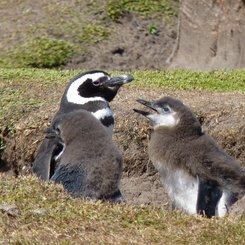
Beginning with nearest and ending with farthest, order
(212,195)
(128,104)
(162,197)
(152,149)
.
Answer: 1. (212,195)
2. (152,149)
3. (162,197)
4. (128,104)

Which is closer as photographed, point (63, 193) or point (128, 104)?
point (63, 193)

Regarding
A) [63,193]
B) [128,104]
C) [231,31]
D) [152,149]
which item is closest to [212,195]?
[152,149]

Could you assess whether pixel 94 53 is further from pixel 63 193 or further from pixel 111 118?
pixel 63 193

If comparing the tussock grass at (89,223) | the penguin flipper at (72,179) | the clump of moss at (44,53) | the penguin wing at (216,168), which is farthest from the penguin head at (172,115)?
the clump of moss at (44,53)

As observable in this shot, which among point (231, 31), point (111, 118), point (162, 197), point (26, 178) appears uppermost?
point (26, 178)

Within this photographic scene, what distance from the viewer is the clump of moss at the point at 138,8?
2098 cm

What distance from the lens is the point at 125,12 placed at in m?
21.1

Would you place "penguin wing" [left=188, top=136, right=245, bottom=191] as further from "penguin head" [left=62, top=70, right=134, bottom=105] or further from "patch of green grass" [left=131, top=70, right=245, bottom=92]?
"patch of green grass" [left=131, top=70, right=245, bottom=92]

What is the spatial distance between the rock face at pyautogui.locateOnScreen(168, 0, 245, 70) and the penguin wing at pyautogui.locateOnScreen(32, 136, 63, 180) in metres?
8.97

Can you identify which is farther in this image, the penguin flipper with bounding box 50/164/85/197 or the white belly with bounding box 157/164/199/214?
the white belly with bounding box 157/164/199/214

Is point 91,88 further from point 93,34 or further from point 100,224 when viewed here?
point 93,34

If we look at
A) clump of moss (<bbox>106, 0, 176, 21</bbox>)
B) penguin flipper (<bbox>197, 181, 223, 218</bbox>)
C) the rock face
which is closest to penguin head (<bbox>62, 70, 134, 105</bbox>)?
penguin flipper (<bbox>197, 181, 223, 218</bbox>)

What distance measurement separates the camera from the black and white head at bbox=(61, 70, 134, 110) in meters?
10.8

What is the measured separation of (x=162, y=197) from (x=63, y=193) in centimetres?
389
